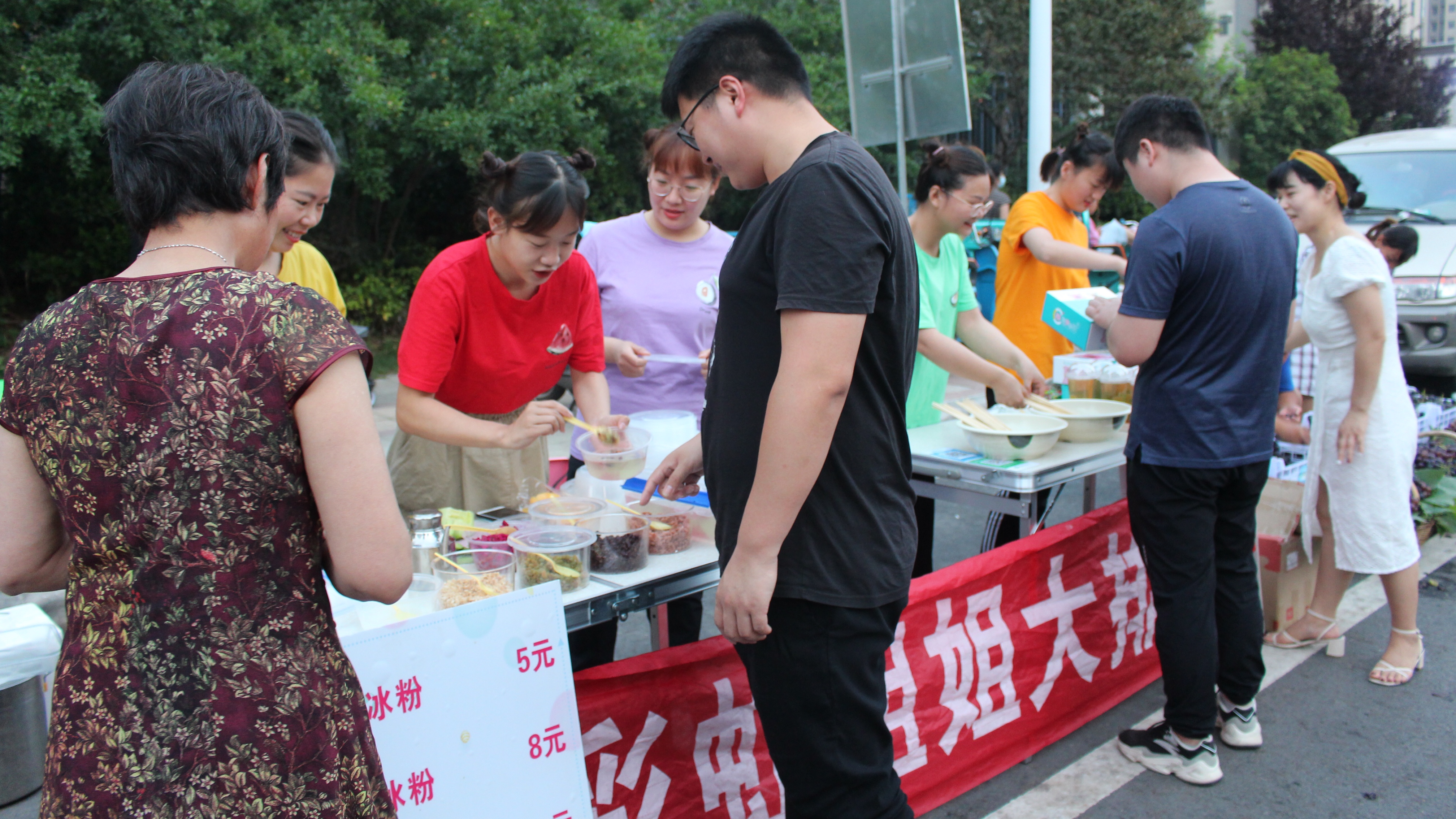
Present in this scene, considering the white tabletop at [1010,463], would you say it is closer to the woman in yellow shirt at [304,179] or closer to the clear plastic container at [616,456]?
the clear plastic container at [616,456]

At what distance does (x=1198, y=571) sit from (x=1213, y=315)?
68 centimetres

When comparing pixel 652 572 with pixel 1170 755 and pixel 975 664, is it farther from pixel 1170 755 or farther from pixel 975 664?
pixel 1170 755

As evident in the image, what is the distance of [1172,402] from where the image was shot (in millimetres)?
2521

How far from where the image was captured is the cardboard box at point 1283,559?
3475 mm

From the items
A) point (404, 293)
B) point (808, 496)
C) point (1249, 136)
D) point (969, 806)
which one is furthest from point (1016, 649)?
point (1249, 136)

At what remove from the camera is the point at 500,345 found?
2377mm

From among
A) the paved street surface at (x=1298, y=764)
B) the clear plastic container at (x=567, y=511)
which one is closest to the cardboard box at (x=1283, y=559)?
the paved street surface at (x=1298, y=764)

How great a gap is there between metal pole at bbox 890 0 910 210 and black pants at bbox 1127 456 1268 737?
2713 millimetres

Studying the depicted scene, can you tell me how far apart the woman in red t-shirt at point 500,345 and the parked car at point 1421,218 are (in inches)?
243

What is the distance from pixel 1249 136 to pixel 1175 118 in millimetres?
19478

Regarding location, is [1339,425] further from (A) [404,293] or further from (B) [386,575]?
(A) [404,293]

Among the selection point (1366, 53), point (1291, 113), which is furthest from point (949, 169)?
point (1366, 53)

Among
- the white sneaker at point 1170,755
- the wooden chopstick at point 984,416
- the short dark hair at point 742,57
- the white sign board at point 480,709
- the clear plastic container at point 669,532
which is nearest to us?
the short dark hair at point 742,57

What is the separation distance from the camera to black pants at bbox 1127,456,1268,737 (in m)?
2.55
